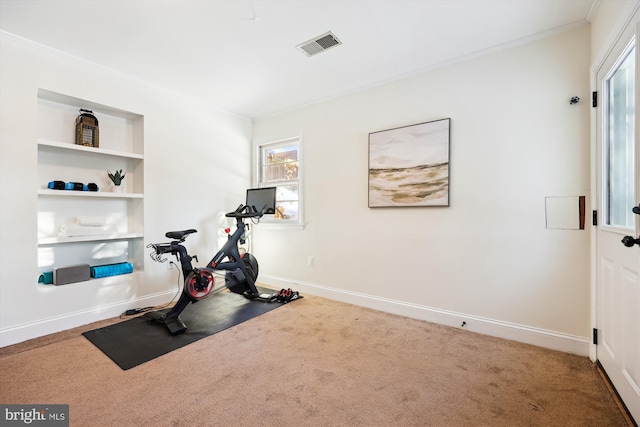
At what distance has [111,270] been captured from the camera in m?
3.01

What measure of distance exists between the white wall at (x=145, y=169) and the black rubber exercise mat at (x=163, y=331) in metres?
0.43

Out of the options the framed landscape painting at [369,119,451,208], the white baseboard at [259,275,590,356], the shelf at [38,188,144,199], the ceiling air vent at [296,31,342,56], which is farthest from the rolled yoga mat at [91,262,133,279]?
the ceiling air vent at [296,31,342,56]

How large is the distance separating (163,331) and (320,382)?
1628mm

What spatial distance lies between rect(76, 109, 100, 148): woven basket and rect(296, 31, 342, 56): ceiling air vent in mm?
2313

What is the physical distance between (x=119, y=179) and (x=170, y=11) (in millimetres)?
1858

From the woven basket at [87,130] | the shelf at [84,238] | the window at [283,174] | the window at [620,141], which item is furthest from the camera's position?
the window at [283,174]

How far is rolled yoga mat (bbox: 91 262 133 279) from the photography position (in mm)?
2928

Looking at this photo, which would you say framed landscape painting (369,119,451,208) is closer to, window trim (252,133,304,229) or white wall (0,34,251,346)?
window trim (252,133,304,229)

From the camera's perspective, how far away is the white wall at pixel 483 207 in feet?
7.34

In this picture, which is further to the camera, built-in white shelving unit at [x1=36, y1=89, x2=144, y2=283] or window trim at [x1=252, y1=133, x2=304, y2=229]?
window trim at [x1=252, y1=133, x2=304, y2=229]

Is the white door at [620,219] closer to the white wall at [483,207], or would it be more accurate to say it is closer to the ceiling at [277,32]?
the white wall at [483,207]

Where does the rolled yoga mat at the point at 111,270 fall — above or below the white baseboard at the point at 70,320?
above

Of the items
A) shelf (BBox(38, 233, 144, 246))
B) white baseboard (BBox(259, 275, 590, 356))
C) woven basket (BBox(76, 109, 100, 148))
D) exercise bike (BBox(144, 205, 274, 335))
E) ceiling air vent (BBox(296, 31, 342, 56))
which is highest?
ceiling air vent (BBox(296, 31, 342, 56))

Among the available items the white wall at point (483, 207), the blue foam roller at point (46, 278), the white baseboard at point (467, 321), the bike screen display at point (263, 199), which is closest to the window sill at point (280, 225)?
the white wall at point (483, 207)
